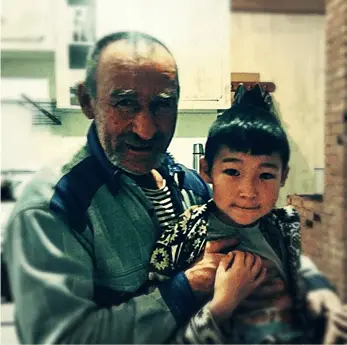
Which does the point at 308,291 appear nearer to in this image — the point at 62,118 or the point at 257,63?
the point at 257,63

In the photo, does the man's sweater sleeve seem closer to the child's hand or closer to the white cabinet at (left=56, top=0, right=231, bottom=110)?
the child's hand

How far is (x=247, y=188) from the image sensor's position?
143 centimetres

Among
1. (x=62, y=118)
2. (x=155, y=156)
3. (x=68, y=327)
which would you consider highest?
(x=62, y=118)

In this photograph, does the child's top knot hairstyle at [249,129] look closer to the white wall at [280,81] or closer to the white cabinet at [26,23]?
the white wall at [280,81]

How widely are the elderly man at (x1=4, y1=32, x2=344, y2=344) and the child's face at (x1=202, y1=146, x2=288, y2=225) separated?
0.15m

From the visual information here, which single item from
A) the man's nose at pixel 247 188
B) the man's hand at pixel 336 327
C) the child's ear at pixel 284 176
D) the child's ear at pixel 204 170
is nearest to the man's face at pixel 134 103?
the child's ear at pixel 204 170

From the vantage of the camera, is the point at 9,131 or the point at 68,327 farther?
the point at 9,131

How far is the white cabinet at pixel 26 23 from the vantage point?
1440 mm

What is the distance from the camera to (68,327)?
54.4 inches

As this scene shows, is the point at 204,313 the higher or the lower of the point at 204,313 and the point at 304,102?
the lower

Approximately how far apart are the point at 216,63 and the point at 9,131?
69 centimetres

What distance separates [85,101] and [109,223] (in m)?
0.38

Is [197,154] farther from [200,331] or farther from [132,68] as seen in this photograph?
[200,331]

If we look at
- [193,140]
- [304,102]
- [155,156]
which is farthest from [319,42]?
[155,156]
